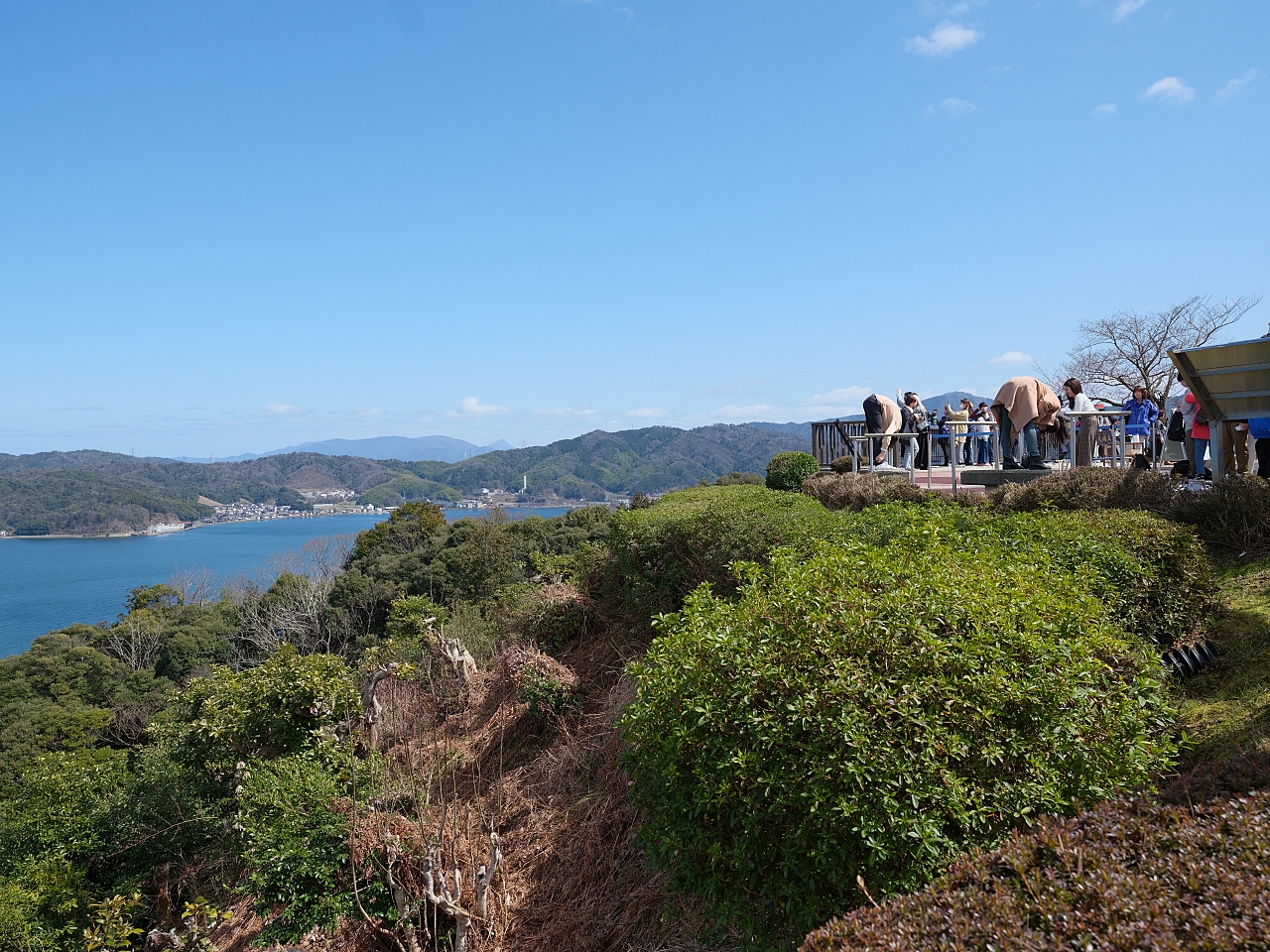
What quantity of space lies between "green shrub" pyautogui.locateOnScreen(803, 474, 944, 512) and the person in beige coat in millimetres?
2400

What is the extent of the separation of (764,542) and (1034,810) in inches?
142

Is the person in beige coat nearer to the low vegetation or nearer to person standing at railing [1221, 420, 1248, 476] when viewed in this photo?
person standing at railing [1221, 420, 1248, 476]

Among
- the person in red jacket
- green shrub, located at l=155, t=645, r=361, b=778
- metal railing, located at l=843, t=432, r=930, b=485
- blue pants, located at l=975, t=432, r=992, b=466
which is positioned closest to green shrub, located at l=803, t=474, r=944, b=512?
metal railing, located at l=843, t=432, r=930, b=485

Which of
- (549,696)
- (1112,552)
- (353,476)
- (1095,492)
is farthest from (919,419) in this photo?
(353,476)

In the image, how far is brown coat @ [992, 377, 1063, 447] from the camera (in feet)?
34.7

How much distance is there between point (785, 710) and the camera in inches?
114

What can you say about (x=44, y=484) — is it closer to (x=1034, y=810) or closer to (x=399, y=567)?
(x=399, y=567)

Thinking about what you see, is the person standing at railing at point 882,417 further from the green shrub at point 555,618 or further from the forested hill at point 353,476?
the forested hill at point 353,476

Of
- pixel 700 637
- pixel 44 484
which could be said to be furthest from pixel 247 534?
pixel 700 637

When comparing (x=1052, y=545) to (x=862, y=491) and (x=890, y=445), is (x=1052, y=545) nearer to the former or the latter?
(x=862, y=491)

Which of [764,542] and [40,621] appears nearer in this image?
[764,542]

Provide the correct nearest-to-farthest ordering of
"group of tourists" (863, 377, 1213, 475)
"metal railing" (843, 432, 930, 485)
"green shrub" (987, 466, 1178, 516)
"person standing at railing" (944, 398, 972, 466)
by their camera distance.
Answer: "green shrub" (987, 466, 1178, 516), "group of tourists" (863, 377, 1213, 475), "metal railing" (843, 432, 930, 485), "person standing at railing" (944, 398, 972, 466)

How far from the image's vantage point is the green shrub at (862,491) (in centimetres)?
835

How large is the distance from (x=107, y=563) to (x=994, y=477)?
4801 inches
